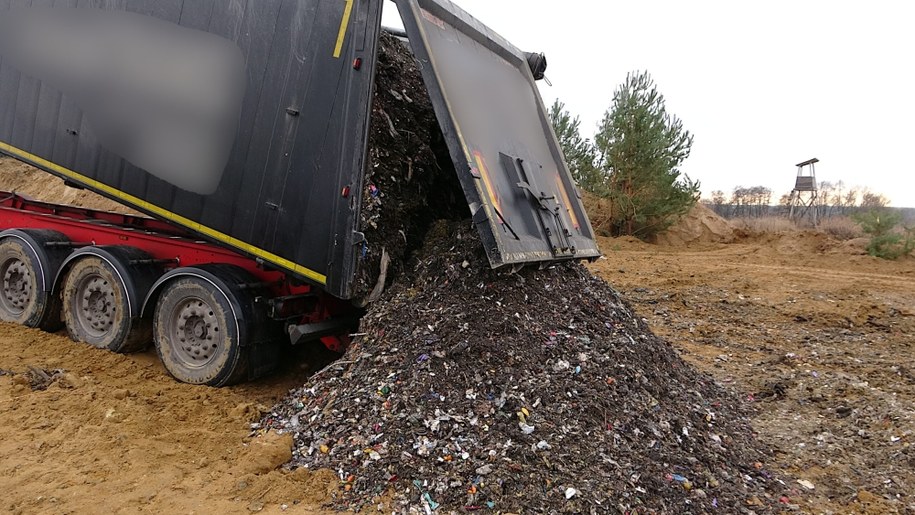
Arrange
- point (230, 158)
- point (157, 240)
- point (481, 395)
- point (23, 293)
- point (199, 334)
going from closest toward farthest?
point (481, 395) → point (230, 158) → point (199, 334) → point (157, 240) → point (23, 293)

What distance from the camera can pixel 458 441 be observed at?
3262 millimetres

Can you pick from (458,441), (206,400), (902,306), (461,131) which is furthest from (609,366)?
(902,306)

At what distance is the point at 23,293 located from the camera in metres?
5.68

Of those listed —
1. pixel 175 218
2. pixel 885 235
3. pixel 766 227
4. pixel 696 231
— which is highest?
pixel 766 227

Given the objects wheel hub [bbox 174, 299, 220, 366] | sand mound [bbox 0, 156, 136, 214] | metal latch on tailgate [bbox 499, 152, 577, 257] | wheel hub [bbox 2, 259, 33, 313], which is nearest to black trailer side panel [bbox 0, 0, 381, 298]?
wheel hub [bbox 174, 299, 220, 366]

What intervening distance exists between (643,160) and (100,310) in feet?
52.1

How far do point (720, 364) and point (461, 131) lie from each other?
404cm

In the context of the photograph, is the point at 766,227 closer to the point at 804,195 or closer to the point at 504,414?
the point at 804,195

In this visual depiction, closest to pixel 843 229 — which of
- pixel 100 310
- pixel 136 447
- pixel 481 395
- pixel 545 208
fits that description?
pixel 545 208

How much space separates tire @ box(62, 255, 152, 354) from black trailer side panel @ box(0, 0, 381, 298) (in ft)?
2.28

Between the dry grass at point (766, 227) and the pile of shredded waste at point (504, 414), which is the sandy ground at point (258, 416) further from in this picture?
the dry grass at point (766, 227)

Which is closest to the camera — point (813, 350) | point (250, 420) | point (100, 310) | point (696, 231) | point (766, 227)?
point (250, 420)

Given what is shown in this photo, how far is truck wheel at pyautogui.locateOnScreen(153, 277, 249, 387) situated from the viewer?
4.37 metres

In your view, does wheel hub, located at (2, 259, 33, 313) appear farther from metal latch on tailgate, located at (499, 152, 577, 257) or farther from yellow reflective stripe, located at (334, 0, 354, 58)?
metal latch on tailgate, located at (499, 152, 577, 257)
